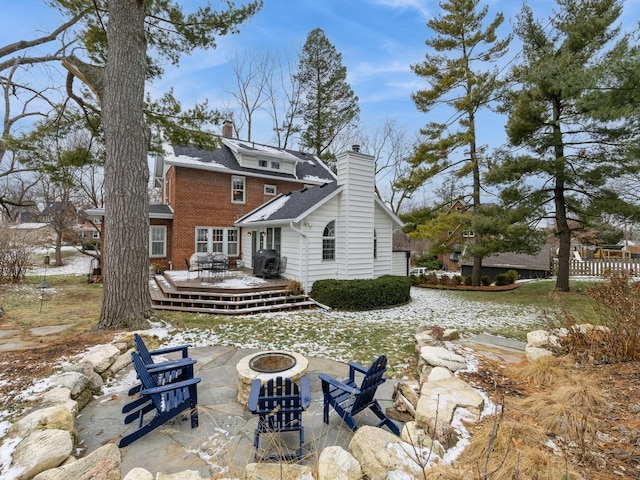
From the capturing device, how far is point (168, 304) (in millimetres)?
9297

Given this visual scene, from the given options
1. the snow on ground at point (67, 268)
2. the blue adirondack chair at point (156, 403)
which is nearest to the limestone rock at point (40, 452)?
the blue adirondack chair at point (156, 403)

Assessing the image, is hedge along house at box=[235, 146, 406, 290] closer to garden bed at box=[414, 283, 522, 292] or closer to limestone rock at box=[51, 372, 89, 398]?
garden bed at box=[414, 283, 522, 292]

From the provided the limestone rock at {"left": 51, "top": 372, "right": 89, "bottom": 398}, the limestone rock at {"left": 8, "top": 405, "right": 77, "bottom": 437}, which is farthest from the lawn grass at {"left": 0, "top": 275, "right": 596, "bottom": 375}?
the limestone rock at {"left": 8, "top": 405, "right": 77, "bottom": 437}

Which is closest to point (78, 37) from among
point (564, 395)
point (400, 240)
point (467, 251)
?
point (564, 395)

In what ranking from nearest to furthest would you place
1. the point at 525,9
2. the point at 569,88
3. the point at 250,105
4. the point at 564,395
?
the point at 564,395, the point at 569,88, the point at 525,9, the point at 250,105

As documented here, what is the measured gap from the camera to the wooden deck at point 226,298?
29.9ft

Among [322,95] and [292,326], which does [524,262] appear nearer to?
[322,95]

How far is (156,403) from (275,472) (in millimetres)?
1509

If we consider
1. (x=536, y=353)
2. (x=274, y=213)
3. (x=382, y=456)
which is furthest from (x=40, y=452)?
(x=274, y=213)

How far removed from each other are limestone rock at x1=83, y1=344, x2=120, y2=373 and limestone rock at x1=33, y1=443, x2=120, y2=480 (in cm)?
225

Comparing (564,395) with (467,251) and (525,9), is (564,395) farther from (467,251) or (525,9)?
(525,9)

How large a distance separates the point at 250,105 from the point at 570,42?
21128 millimetres

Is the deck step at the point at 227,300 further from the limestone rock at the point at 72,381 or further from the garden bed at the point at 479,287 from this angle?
the garden bed at the point at 479,287

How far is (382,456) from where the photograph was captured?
227cm
